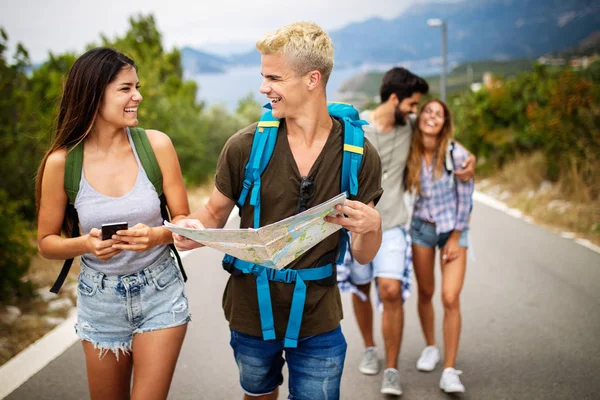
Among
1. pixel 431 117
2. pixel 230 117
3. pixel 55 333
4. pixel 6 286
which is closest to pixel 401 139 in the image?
pixel 431 117

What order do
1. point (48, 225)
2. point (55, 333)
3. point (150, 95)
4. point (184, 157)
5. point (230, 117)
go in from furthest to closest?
point (230, 117) → point (184, 157) → point (150, 95) → point (55, 333) → point (48, 225)

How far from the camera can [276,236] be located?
2527 millimetres

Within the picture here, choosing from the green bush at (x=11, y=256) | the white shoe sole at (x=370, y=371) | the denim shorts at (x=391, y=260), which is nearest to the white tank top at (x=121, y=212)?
the denim shorts at (x=391, y=260)

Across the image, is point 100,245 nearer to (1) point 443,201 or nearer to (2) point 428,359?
(1) point 443,201

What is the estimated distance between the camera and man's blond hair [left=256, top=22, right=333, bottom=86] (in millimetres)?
2746

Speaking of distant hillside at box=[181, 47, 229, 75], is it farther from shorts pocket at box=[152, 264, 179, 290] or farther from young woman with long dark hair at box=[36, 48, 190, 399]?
shorts pocket at box=[152, 264, 179, 290]

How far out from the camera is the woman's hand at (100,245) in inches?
111

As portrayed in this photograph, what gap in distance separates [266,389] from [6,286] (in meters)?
4.49

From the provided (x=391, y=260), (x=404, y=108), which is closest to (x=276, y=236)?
(x=391, y=260)

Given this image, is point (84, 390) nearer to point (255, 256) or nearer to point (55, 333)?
point (55, 333)

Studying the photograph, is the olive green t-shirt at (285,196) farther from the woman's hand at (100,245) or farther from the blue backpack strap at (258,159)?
the woman's hand at (100,245)

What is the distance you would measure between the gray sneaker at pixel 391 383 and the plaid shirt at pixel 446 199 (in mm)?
1073

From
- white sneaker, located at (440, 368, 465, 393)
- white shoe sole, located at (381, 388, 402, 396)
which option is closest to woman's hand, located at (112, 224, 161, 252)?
white shoe sole, located at (381, 388, 402, 396)

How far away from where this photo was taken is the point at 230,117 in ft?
76.7
